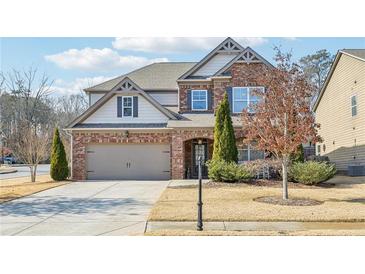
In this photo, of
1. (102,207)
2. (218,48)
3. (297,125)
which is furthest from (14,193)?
(218,48)

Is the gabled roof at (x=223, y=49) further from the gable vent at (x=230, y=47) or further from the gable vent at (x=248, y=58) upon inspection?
the gable vent at (x=248, y=58)

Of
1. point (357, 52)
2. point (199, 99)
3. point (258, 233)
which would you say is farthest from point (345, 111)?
point (258, 233)

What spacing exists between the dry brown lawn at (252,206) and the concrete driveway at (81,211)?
732 mm

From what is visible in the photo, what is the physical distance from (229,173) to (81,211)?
7934mm

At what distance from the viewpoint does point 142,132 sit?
74.1 feet

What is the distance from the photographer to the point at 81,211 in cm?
1219

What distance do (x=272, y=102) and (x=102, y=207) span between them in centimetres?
666

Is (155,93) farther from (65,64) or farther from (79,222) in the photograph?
(79,222)

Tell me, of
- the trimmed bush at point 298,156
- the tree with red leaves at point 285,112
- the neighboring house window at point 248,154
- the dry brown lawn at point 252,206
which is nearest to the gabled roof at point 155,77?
the neighboring house window at point 248,154

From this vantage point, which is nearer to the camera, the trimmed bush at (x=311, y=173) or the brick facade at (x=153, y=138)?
the trimmed bush at (x=311, y=173)

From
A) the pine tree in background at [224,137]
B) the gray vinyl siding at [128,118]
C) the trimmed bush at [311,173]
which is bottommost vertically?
the trimmed bush at [311,173]

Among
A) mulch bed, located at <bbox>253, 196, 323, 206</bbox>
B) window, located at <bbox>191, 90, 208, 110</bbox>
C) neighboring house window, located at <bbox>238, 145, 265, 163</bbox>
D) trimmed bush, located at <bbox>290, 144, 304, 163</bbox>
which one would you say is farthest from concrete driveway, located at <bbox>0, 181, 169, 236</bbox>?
window, located at <bbox>191, 90, 208, 110</bbox>

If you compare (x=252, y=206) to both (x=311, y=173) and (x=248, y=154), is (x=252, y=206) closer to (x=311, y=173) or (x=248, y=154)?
(x=311, y=173)

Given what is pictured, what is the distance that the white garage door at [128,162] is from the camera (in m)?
22.7
